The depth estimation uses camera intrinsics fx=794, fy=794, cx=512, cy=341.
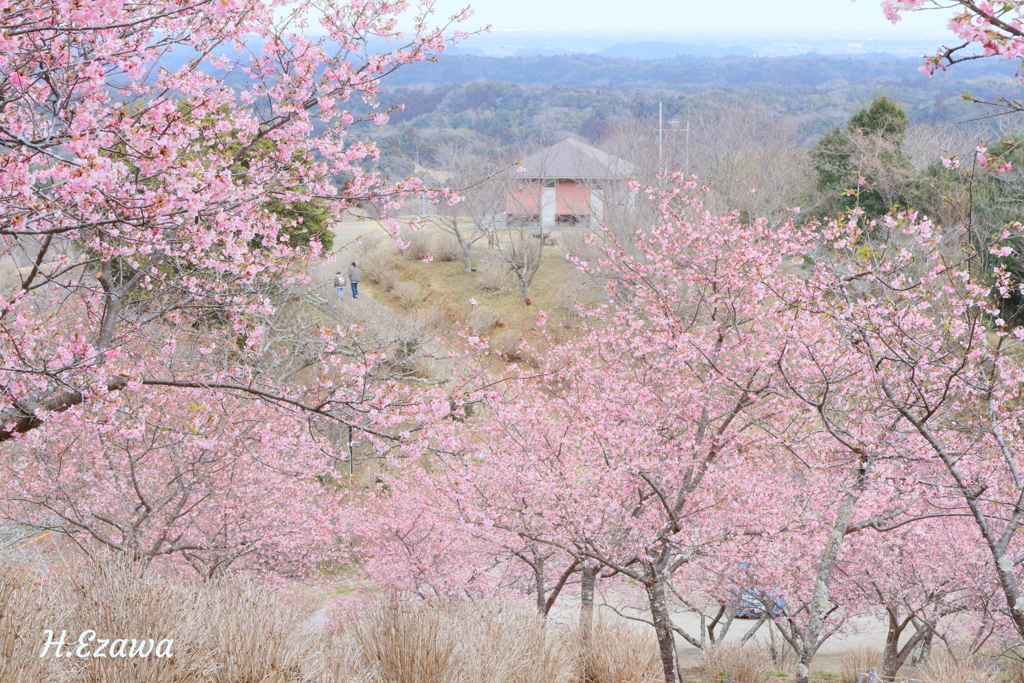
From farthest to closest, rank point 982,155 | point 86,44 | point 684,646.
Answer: point 684,646
point 86,44
point 982,155

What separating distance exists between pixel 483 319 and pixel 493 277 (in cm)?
355

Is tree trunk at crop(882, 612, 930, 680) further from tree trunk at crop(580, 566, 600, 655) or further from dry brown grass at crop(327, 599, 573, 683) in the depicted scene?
dry brown grass at crop(327, 599, 573, 683)

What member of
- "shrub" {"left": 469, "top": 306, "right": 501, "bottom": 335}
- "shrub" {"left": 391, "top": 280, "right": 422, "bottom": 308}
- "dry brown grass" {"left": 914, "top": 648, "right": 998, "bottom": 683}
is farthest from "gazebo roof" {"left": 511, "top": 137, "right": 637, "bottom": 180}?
"dry brown grass" {"left": 914, "top": 648, "right": 998, "bottom": 683}

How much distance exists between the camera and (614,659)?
7180mm

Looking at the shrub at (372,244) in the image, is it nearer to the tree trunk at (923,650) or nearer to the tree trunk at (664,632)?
the tree trunk at (923,650)

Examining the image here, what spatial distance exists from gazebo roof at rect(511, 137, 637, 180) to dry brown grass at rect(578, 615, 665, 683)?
69.2 feet

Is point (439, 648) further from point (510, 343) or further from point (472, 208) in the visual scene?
point (472, 208)

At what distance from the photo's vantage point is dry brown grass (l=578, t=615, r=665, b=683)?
7.09 m

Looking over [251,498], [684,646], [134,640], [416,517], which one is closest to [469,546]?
[416,517]

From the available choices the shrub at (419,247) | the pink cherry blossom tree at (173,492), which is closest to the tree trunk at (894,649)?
the pink cherry blossom tree at (173,492)

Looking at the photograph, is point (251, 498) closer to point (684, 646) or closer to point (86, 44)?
point (86, 44)

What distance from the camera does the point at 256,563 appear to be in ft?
40.6

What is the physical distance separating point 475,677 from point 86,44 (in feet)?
14.0

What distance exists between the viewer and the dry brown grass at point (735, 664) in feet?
33.0
